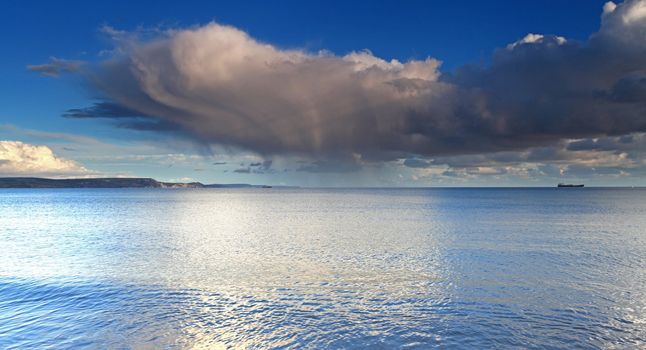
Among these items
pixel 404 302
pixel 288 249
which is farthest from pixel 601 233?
pixel 404 302

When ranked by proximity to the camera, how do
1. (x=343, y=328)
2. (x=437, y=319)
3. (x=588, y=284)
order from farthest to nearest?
(x=588, y=284)
(x=437, y=319)
(x=343, y=328)

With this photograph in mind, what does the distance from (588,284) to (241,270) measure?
2264cm

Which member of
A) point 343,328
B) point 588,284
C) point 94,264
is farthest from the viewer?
point 94,264

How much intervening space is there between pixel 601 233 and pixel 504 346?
48639mm

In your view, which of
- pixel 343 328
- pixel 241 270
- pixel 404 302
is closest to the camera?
pixel 343 328

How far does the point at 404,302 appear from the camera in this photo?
22.4 metres

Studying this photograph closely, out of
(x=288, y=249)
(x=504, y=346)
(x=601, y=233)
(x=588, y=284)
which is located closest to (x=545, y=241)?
(x=601, y=233)

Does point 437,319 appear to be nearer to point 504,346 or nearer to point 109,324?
point 504,346

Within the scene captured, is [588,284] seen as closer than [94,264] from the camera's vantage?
Yes

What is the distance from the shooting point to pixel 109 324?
756 inches

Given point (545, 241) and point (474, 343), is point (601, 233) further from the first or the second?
point (474, 343)

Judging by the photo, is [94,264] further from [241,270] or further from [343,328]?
[343,328]

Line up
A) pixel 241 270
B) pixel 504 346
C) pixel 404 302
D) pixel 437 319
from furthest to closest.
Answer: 1. pixel 241 270
2. pixel 404 302
3. pixel 437 319
4. pixel 504 346

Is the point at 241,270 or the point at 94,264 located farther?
the point at 94,264
